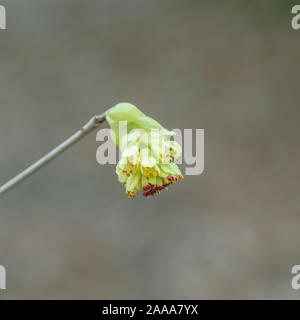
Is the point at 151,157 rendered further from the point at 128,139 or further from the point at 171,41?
the point at 171,41

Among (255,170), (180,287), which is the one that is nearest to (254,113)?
(255,170)

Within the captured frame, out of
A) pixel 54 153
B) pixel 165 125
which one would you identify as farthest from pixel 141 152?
pixel 165 125

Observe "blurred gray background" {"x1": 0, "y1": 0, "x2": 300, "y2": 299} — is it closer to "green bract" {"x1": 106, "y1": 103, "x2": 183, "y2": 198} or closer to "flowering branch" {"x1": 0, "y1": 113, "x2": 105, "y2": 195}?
"green bract" {"x1": 106, "y1": 103, "x2": 183, "y2": 198}

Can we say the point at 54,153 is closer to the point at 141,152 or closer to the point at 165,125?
the point at 141,152

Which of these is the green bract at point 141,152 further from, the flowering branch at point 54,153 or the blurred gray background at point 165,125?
the blurred gray background at point 165,125

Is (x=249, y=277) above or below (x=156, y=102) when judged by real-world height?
below

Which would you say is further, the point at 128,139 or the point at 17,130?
the point at 17,130
